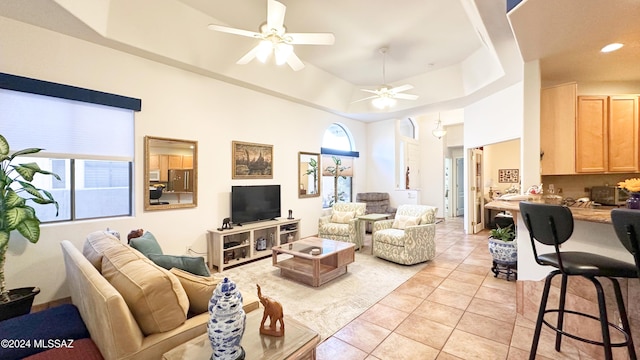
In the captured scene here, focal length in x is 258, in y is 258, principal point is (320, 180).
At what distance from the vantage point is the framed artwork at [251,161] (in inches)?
177

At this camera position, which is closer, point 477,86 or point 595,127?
point 595,127

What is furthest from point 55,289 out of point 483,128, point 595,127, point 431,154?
point 431,154

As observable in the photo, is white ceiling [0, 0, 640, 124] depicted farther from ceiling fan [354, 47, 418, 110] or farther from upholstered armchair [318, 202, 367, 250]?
upholstered armchair [318, 202, 367, 250]

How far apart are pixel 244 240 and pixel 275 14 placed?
3438mm

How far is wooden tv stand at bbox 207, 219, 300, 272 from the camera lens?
13.1 ft

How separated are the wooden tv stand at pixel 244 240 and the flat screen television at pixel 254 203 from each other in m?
0.12

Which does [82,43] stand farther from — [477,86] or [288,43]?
[477,86]

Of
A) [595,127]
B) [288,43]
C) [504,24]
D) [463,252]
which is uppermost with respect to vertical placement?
[504,24]

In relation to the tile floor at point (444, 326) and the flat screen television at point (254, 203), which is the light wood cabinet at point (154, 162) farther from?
the tile floor at point (444, 326)

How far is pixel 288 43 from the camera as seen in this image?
2.92 meters

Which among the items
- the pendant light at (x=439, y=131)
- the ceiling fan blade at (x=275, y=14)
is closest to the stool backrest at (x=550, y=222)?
the ceiling fan blade at (x=275, y=14)

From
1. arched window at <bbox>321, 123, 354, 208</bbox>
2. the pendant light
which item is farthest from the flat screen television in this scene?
the pendant light

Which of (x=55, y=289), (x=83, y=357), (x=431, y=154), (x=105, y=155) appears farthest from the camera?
(x=431, y=154)

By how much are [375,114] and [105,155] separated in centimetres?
553
